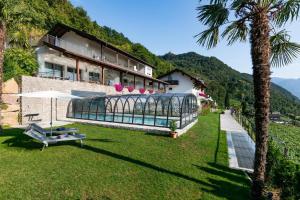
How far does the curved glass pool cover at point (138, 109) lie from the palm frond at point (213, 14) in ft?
33.8

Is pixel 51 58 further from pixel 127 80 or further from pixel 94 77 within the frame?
pixel 127 80

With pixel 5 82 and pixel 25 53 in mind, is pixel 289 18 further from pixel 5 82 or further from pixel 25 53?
pixel 25 53

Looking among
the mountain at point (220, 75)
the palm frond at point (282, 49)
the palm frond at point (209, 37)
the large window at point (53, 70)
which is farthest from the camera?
the mountain at point (220, 75)

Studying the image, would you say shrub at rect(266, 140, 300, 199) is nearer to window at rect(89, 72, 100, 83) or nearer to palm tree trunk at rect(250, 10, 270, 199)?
palm tree trunk at rect(250, 10, 270, 199)

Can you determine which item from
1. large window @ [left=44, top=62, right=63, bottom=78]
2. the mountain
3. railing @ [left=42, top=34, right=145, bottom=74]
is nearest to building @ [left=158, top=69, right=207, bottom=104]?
railing @ [left=42, top=34, right=145, bottom=74]

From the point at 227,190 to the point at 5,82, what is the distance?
58.2ft

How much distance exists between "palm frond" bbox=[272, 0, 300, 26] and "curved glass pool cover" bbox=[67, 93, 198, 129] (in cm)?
1076

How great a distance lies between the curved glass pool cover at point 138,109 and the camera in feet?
56.4

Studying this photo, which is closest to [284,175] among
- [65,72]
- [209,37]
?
[209,37]

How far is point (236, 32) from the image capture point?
6391mm

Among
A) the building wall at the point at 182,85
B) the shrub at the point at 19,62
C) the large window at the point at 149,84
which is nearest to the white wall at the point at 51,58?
the shrub at the point at 19,62

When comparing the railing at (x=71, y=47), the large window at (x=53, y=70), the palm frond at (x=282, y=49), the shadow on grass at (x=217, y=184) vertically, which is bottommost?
the shadow on grass at (x=217, y=184)

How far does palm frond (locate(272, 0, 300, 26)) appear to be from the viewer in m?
5.27

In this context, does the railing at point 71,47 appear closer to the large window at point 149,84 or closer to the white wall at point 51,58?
the white wall at point 51,58
